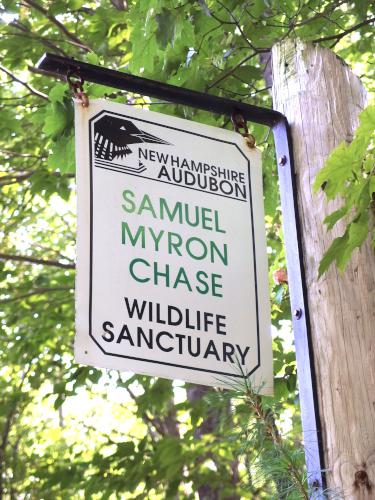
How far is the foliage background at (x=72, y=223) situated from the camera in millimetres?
2549

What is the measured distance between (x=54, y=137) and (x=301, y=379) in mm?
1692

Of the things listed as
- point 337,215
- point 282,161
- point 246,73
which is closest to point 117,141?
point 282,161

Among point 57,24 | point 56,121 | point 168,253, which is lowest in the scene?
point 168,253

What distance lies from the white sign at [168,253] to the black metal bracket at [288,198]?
0.29ft

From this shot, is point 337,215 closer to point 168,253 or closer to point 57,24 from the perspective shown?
point 168,253

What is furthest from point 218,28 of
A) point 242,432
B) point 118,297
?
point 242,432

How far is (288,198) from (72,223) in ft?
22.7

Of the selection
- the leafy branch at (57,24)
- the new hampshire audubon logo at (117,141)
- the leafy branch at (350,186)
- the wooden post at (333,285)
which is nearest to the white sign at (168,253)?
the new hampshire audubon logo at (117,141)

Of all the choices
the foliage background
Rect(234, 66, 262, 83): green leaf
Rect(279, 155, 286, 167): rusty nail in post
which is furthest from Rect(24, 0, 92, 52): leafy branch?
Rect(279, 155, 286, 167): rusty nail in post

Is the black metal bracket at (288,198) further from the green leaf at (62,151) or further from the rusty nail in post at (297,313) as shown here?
the green leaf at (62,151)

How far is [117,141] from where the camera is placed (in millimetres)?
2588

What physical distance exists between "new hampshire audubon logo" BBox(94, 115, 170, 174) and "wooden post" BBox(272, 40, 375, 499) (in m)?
0.52

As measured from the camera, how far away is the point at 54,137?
362 centimetres

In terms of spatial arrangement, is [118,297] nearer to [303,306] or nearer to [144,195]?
[144,195]
